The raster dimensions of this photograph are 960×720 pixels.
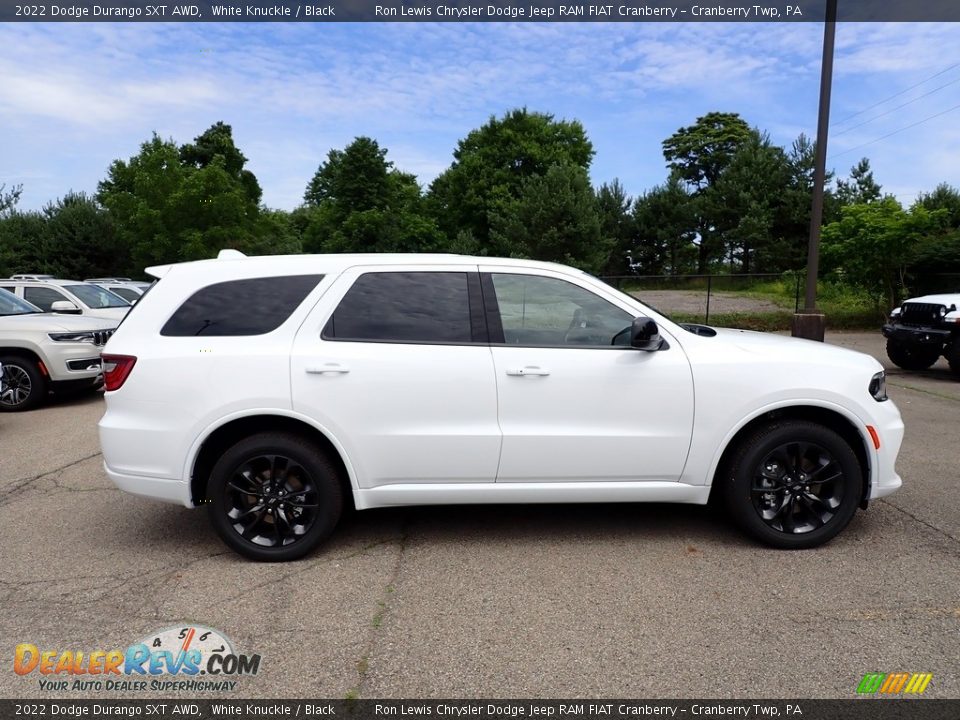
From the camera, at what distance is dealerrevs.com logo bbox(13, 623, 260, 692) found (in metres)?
2.78

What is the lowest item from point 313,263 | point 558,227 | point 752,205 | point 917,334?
point 917,334

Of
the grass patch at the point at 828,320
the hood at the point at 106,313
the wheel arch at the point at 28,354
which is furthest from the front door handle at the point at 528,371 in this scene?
the grass patch at the point at 828,320

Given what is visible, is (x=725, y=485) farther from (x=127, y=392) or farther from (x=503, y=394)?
(x=127, y=392)

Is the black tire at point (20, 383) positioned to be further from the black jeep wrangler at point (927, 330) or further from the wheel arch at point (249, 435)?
the black jeep wrangler at point (927, 330)

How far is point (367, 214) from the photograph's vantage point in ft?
150

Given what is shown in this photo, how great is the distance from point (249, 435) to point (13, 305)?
26.8 ft

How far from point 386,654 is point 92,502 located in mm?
3316

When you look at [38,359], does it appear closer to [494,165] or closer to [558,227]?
[558,227]

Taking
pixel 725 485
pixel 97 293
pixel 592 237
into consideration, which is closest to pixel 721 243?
pixel 592 237

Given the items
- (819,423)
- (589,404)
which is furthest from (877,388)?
(589,404)

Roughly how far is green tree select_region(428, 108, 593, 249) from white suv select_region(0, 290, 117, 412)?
122 feet

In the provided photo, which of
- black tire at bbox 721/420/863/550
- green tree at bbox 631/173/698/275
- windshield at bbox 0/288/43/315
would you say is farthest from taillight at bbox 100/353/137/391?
green tree at bbox 631/173/698/275

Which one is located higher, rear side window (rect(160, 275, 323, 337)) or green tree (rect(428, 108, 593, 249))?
green tree (rect(428, 108, 593, 249))

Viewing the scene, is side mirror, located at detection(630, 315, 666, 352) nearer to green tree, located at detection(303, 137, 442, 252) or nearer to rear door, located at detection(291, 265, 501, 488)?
rear door, located at detection(291, 265, 501, 488)
